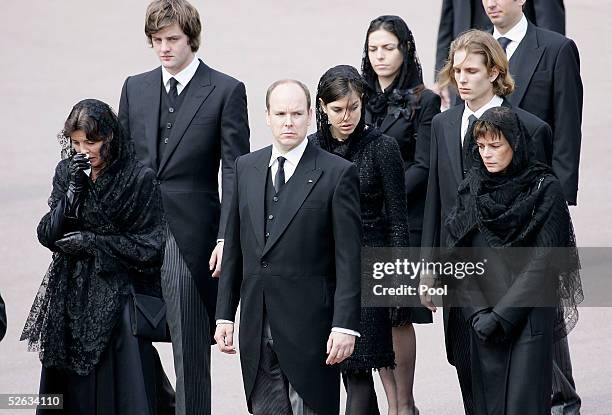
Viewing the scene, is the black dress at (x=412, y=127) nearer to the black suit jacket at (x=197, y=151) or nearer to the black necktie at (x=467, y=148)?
the black necktie at (x=467, y=148)

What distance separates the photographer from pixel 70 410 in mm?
7406

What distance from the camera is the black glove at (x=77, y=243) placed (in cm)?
736

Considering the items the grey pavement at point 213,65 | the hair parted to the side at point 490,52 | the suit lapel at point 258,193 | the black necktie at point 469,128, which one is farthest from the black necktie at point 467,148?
the grey pavement at point 213,65

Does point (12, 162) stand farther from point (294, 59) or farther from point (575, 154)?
point (575, 154)

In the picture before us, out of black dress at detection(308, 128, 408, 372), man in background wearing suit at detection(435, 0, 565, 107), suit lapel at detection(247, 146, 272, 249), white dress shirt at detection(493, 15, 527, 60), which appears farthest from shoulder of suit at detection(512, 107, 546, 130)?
man in background wearing suit at detection(435, 0, 565, 107)

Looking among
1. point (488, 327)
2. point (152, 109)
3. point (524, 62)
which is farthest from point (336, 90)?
point (488, 327)

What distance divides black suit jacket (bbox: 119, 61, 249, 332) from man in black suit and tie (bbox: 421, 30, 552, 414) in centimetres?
91

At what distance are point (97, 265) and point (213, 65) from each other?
7.00 metres

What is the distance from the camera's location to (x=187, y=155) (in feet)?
26.4

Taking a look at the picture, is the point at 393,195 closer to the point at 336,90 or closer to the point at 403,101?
the point at 336,90

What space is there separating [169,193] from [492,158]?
158cm

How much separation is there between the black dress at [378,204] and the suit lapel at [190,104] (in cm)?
58

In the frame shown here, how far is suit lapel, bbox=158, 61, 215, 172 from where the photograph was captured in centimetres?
806

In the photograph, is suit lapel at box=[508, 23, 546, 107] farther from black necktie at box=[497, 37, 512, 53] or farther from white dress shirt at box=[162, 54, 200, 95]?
white dress shirt at box=[162, 54, 200, 95]
